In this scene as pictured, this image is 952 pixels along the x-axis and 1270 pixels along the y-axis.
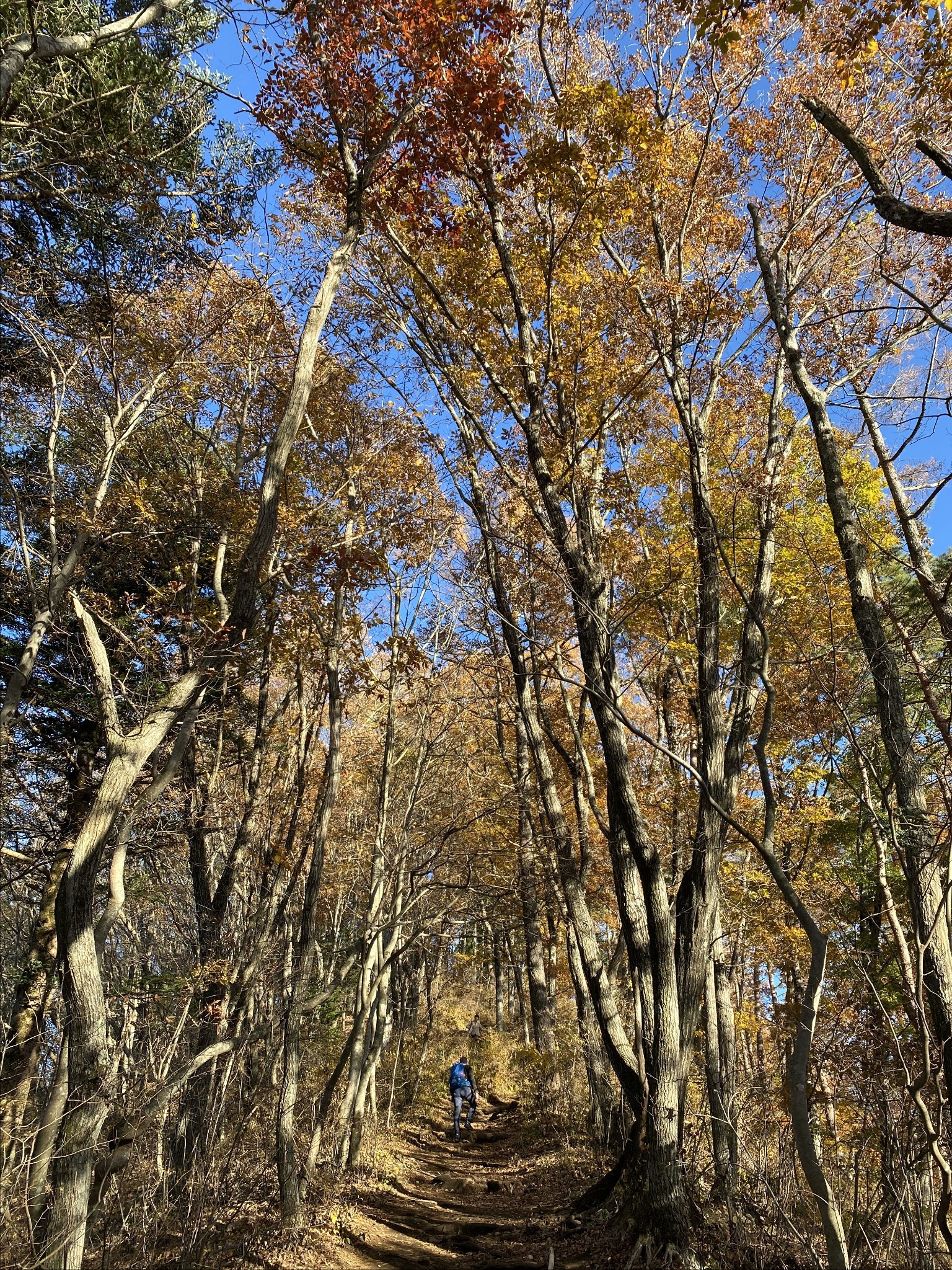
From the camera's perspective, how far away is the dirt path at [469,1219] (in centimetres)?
→ 695

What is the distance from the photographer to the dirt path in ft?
22.8

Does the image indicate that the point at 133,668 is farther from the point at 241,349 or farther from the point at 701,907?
the point at 701,907

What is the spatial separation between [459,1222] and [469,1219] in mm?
314

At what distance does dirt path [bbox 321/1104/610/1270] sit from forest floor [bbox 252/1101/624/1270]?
0.05ft

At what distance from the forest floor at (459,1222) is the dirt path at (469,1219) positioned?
15mm

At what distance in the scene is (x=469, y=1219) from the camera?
8.61 m

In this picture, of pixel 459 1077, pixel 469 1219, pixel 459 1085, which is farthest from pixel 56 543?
pixel 459 1085

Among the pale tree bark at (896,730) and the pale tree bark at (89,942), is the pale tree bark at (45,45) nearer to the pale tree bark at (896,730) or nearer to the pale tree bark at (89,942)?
the pale tree bark at (89,942)

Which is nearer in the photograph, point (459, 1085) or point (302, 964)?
point (302, 964)

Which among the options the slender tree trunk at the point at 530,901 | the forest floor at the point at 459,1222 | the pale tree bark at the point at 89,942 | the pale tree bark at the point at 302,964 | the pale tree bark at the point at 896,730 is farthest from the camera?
the slender tree trunk at the point at 530,901

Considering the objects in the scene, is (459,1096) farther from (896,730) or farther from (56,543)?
(56,543)

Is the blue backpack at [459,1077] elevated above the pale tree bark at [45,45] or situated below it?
below

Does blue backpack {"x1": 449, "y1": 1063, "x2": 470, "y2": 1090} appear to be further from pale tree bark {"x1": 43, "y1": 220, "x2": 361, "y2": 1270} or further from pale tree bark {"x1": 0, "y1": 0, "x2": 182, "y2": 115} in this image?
A: pale tree bark {"x1": 0, "y1": 0, "x2": 182, "y2": 115}

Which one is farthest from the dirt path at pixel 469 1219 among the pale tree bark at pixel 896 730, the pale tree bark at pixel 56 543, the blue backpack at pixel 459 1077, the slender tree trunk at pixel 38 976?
the pale tree bark at pixel 56 543
